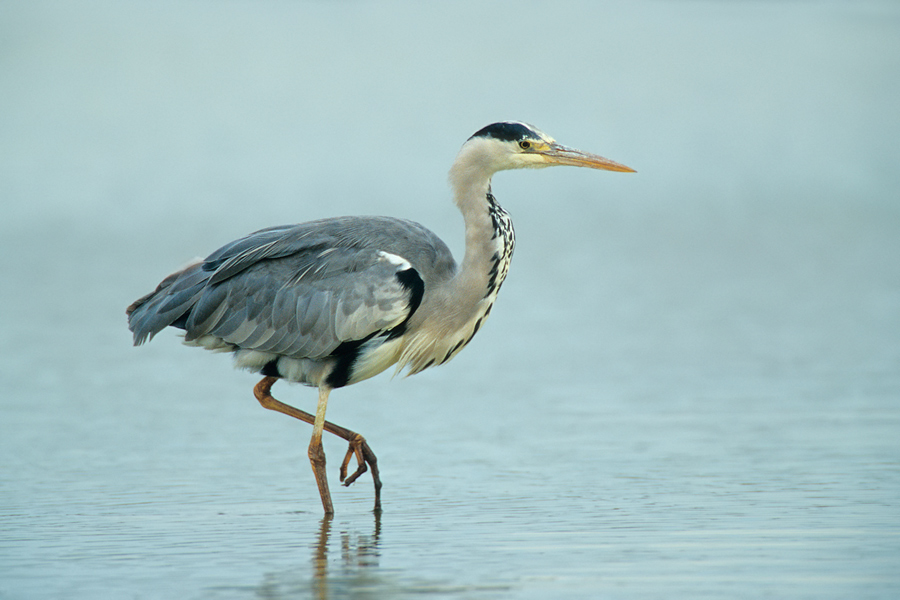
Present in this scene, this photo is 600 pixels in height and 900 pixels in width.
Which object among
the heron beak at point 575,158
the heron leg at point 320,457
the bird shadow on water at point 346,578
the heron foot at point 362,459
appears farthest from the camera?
the heron beak at point 575,158

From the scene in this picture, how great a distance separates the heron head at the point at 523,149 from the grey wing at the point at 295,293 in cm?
79

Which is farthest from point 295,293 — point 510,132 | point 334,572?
point 334,572

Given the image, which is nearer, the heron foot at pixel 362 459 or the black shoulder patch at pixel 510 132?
the heron foot at pixel 362 459

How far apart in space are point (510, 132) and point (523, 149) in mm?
146

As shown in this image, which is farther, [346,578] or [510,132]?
[510,132]

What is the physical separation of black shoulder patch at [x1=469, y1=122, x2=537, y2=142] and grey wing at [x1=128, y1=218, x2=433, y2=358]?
2.91 ft

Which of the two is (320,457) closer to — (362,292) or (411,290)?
(362,292)

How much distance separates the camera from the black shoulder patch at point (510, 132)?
838 cm

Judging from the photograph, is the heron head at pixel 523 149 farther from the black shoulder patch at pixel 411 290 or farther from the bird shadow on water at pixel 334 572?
the bird shadow on water at pixel 334 572

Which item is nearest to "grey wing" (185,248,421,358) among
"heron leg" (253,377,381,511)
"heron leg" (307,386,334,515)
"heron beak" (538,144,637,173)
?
"heron leg" (307,386,334,515)

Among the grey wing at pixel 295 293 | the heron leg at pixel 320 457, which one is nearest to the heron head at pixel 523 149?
the grey wing at pixel 295 293

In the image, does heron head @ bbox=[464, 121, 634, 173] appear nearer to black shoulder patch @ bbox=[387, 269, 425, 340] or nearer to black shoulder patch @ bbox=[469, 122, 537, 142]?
black shoulder patch @ bbox=[469, 122, 537, 142]

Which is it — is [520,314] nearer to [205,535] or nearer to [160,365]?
[160,365]

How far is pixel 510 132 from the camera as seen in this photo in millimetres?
8383
